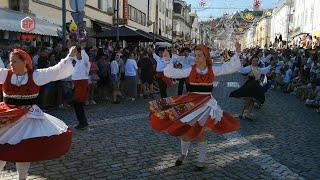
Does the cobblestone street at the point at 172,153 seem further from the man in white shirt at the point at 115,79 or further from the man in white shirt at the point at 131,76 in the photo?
the man in white shirt at the point at 131,76

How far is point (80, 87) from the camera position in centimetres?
1011

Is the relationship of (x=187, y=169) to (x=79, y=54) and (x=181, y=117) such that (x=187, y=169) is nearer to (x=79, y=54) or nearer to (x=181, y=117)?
(x=181, y=117)

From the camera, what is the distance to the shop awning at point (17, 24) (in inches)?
→ 655

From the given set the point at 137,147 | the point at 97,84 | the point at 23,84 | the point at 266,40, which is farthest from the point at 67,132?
the point at 266,40

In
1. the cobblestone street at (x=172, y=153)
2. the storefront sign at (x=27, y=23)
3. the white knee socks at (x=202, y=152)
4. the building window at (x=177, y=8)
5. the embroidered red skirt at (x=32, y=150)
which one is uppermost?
the building window at (x=177, y=8)

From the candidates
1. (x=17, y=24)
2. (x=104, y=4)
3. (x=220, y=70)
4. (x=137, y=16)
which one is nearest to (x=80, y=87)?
(x=220, y=70)

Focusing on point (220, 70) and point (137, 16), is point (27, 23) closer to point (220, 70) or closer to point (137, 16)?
point (220, 70)

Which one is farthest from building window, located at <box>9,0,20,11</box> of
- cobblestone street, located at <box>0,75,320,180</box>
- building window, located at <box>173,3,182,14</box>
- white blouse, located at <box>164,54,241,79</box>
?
building window, located at <box>173,3,182,14</box>

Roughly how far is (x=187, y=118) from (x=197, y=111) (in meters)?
0.18

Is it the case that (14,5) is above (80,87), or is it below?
above

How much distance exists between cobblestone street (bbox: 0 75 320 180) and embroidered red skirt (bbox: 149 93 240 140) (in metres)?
0.57

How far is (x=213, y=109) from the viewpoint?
6.63 meters

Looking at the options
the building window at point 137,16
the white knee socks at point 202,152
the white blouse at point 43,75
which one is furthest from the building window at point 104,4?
the white blouse at point 43,75

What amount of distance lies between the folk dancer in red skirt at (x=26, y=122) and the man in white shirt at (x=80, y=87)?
431 cm
